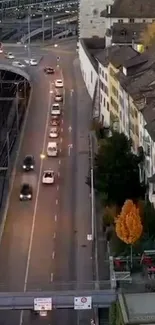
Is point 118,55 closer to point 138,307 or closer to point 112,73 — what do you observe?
point 112,73

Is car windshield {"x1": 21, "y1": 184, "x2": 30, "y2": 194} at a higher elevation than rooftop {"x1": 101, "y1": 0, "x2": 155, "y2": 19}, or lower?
lower

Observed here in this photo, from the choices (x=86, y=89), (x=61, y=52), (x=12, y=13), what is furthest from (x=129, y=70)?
(x=12, y=13)

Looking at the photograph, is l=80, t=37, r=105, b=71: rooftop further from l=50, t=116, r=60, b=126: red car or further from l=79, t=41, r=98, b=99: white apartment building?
l=50, t=116, r=60, b=126: red car

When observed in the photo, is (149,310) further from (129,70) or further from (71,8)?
(71,8)

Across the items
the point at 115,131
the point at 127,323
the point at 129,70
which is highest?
the point at 129,70

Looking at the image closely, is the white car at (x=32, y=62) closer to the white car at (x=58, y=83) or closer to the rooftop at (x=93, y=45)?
the rooftop at (x=93, y=45)

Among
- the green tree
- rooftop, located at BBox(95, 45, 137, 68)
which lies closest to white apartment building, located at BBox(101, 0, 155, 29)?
rooftop, located at BBox(95, 45, 137, 68)

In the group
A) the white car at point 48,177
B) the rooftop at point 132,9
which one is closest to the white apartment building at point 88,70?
the rooftop at point 132,9
